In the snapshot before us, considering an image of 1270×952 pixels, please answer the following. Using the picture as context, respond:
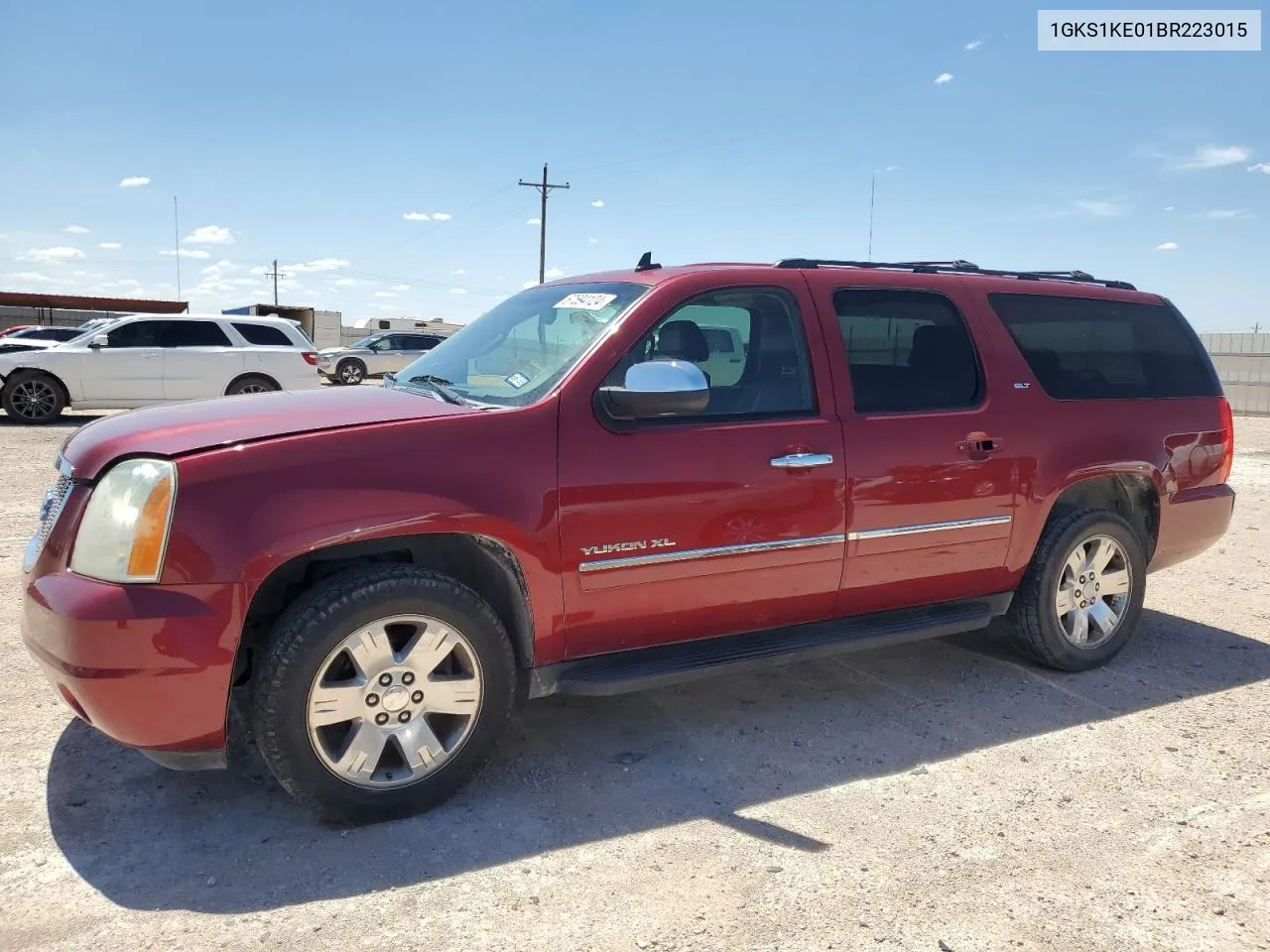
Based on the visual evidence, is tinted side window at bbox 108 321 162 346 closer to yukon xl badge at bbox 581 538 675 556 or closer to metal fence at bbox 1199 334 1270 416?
yukon xl badge at bbox 581 538 675 556

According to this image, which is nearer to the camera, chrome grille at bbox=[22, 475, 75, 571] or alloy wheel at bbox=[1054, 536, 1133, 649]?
chrome grille at bbox=[22, 475, 75, 571]

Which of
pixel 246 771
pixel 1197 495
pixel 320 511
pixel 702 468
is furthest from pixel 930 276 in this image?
pixel 246 771

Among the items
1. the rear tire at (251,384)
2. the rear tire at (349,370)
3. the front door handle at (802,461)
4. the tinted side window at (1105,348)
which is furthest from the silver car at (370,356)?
the front door handle at (802,461)

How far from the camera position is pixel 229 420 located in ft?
9.64

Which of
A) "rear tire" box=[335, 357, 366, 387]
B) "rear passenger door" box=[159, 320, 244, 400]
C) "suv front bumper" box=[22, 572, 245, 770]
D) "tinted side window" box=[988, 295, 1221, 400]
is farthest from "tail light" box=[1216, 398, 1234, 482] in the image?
"rear tire" box=[335, 357, 366, 387]

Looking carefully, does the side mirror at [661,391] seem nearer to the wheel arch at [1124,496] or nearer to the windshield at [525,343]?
the windshield at [525,343]

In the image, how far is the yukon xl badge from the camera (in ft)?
10.3

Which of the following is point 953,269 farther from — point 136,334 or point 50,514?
point 136,334

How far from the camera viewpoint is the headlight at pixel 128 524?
259 cm

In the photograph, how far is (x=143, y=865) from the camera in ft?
8.80

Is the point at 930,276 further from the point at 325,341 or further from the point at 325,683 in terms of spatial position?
the point at 325,341

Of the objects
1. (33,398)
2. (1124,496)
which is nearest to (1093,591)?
(1124,496)

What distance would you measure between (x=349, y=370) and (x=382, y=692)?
77.0 ft

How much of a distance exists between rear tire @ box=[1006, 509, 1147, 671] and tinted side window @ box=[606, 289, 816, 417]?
153cm
